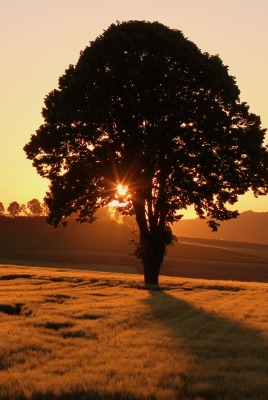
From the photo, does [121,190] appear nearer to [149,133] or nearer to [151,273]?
[149,133]

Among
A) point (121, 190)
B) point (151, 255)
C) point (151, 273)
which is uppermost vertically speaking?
point (121, 190)

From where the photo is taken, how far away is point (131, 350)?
13.5 meters

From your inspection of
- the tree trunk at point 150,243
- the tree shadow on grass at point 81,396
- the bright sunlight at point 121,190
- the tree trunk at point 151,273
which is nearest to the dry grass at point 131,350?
the tree shadow on grass at point 81,396

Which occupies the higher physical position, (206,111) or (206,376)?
(206,111)

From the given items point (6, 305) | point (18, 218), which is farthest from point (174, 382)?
point (18, 218)

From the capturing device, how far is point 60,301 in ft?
86.4

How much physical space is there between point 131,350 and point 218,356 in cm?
226

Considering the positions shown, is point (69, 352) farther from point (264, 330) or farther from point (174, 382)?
point (264, 330)

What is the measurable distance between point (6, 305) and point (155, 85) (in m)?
18.9

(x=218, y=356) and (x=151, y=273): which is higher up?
(x=151, y=273)

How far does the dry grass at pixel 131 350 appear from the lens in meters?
9.86

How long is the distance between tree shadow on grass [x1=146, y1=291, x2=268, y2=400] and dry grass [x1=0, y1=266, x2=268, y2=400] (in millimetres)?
22

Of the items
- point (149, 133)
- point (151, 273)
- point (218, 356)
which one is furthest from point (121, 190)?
point (218, 356)

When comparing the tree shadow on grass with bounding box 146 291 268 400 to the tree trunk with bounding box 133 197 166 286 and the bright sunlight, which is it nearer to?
the bright sunlight
